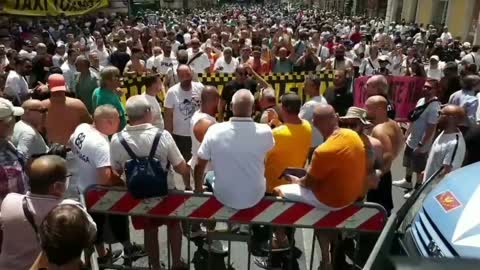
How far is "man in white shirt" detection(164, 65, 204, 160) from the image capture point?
6.57 metres

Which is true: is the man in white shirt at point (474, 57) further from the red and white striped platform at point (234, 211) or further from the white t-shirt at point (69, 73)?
the red and white striped platform at point (234, 211)

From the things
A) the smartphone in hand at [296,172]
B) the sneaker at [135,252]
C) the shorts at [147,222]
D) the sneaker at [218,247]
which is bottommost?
the sneaker at [218,247]

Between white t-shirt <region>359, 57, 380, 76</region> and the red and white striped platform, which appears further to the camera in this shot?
white t-shirt <region>359, 57, 380, 76</region>

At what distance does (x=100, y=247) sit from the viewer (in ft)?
15.7

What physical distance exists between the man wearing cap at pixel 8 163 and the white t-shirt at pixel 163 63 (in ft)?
21.7

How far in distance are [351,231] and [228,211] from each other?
3.39ft

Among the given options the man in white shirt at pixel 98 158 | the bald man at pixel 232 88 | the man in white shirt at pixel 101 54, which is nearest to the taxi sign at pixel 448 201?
the man in white shirt at pixel 98 158

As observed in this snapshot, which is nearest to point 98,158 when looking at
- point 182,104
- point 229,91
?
point 182,104

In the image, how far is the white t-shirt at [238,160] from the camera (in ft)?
13.4

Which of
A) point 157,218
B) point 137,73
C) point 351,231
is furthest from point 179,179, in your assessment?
point 351,231

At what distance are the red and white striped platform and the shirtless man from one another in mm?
890

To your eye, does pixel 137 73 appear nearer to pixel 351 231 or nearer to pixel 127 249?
pixel 127 249

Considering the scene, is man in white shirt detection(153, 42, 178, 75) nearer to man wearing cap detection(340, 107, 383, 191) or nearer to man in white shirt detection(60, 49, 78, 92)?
man in white shirt detection(60, 49, 78, 92)

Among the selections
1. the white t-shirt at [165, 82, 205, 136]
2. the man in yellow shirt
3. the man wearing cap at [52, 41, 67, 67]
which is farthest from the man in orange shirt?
the man wearing cap at [52, 41, 67, 67]
